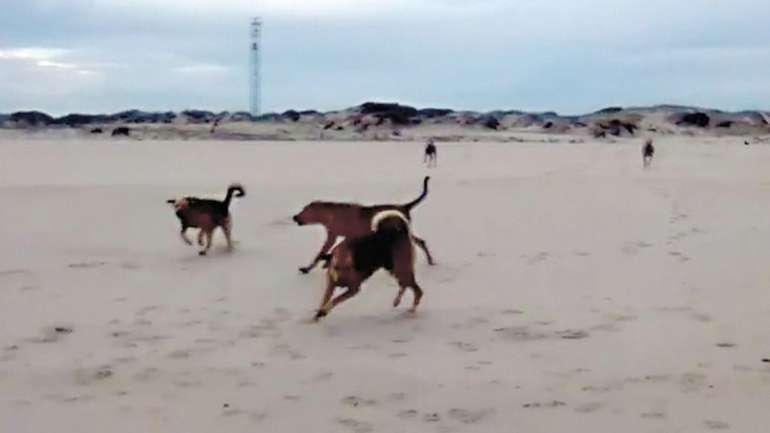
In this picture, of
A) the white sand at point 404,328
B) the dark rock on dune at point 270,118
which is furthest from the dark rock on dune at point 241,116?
the white sand at point 404,328

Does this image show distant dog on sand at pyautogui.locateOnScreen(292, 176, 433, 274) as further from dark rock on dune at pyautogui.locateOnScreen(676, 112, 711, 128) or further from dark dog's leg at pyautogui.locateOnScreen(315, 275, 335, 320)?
dark rock on dune at pyautogui.locateOnScreen(676, 112, 711, 128)

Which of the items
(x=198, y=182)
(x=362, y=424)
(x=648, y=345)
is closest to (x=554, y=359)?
(x=648, y=345)

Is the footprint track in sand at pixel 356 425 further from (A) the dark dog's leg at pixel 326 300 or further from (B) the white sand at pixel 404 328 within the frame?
(A) the dark dog's leg at pixel 326 300

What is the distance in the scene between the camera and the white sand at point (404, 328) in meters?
5.15

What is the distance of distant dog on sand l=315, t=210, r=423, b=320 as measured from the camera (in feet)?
24.0

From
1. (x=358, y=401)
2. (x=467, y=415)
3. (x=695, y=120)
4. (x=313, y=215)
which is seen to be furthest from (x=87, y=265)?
(x=695, y=120)

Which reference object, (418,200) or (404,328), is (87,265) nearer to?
(418,200)

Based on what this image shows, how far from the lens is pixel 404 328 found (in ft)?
23.4

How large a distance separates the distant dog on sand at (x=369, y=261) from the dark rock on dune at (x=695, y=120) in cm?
8157

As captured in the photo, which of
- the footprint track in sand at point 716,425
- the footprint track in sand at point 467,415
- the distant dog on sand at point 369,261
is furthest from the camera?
the distant dog on sand at point 369,261

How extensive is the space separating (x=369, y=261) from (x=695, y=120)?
8458cm

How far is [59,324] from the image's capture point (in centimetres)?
721

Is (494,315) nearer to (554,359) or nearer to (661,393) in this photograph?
(554,359)

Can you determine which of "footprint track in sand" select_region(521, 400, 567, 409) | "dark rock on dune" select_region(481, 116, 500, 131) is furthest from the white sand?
"dark rock on dune" select_region(481, 116, 500, 131)
